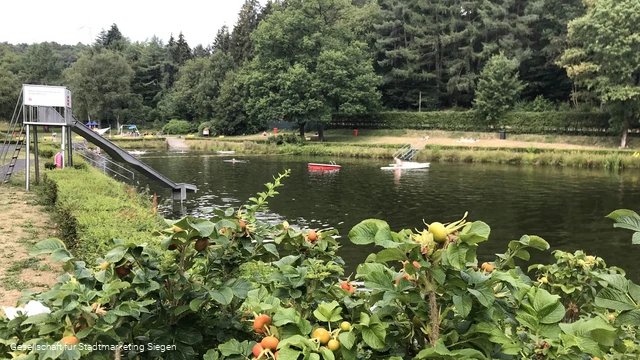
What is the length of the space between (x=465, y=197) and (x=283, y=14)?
37.6 metres

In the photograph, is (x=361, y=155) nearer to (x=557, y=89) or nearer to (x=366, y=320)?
(x=557, y=89)

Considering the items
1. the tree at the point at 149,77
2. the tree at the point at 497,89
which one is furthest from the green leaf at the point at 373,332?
the tree at the point at 149,77

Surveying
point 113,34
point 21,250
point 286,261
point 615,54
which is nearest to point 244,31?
point 113,34

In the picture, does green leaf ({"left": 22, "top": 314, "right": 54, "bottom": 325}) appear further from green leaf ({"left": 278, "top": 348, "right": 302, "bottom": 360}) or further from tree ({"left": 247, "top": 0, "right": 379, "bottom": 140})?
tree ({"left": 247, "top": 0, "right": 379, "bottom": 140})

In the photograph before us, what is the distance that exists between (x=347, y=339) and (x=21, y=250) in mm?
8588

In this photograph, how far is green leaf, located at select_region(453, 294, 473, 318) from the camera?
5.88 feet

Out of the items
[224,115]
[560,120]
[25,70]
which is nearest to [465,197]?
[560,120]

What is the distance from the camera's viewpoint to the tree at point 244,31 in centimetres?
7112

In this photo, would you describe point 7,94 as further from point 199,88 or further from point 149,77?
point 149,77

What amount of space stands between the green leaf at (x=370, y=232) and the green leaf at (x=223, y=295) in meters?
0.67

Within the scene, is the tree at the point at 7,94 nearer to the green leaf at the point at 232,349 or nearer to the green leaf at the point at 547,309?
the green leaf at the point at 232,349

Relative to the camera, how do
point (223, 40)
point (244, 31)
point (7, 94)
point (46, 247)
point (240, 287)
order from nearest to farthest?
point (46, 247)
point (240, 287)
point (7, 94)
point (244, 31)
point (223, 40)

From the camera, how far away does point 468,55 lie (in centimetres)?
5175

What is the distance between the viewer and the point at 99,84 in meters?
68.6
